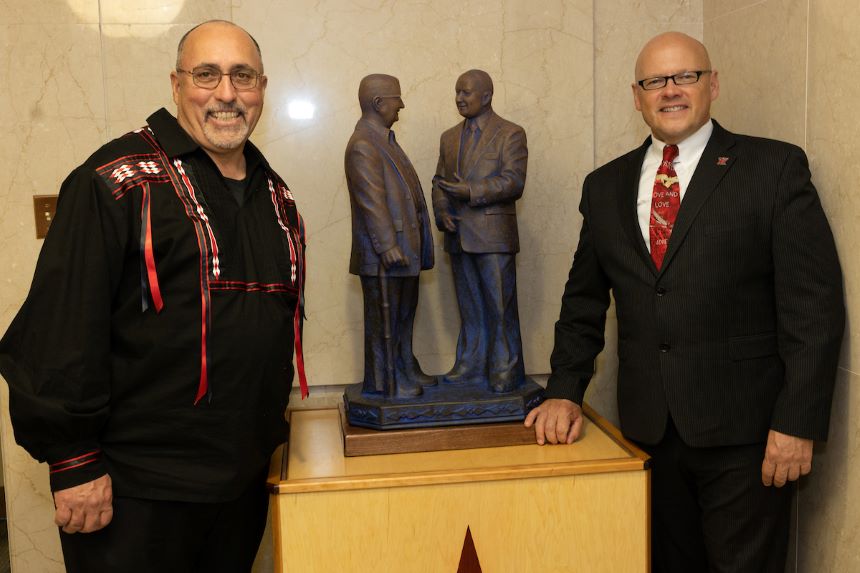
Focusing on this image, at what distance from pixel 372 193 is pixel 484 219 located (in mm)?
324

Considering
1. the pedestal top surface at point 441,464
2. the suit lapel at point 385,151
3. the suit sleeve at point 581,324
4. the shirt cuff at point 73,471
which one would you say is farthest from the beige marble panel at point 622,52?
the shirt cuff at point 73,471

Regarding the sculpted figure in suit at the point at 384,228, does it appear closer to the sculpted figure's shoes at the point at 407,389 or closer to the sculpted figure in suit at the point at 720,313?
the sculpted figure's shoes at the point at 407,389

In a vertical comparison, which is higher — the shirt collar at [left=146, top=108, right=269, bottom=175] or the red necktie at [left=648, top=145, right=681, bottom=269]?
the shirt collar at [left=146, top=108, right=269, bottom=175]

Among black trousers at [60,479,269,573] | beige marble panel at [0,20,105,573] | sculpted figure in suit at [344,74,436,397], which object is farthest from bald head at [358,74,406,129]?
black trousers at [60,479,269,573]

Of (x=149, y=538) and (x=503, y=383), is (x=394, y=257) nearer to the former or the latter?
(x=503, y=383)

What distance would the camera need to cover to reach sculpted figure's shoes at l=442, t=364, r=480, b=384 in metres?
2.39

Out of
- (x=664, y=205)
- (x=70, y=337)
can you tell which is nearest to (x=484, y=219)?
(x=664, y=205)

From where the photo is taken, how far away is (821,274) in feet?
6.34

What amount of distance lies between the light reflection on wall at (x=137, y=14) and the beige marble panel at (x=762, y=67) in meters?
1.70

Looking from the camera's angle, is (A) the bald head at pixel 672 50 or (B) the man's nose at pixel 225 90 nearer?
(B) the man's nose at pixel 225 90

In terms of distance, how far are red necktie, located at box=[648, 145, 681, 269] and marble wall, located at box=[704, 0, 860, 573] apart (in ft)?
1.25

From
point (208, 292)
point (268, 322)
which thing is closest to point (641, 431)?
point (268, 322)

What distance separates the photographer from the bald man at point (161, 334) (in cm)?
166

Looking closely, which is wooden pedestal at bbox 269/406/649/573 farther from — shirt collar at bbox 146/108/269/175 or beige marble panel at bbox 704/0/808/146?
beige marble panel at bbox 704/0/808/146
